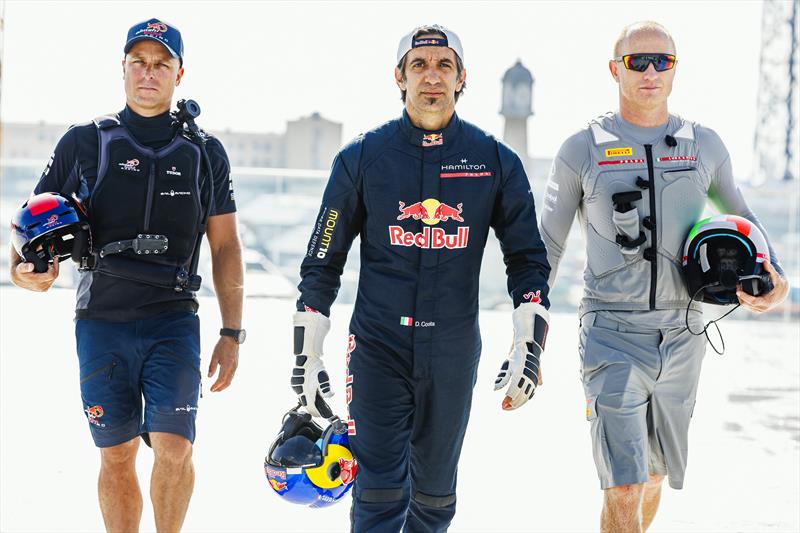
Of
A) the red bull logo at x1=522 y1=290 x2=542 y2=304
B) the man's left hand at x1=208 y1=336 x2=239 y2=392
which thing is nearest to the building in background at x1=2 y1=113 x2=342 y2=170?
the man's left hand at x1=208 y1=336 x2=239 y2=392

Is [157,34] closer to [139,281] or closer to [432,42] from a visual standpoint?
[139,281]

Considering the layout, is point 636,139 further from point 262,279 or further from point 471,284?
point 262,279

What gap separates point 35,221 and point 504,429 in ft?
14.6

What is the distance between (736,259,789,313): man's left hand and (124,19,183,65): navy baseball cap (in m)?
2.46

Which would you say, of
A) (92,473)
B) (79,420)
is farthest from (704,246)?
(79,420)

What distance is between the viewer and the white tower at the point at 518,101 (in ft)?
125

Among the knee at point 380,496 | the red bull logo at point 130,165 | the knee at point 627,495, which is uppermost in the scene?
the red bull logo at point 130,165

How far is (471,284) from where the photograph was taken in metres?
4.03

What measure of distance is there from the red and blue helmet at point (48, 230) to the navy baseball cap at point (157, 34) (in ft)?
2.38

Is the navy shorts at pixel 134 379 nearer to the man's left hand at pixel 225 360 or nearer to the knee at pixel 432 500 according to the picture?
the man's left hand at pixel 225 360

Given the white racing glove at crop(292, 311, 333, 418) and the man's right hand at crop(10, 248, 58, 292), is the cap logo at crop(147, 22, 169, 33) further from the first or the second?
the white racing glove at crop(292, 311, 333, 418)

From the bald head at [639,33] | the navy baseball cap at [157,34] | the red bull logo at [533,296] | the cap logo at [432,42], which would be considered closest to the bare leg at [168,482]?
the red bull logo at [533,296]

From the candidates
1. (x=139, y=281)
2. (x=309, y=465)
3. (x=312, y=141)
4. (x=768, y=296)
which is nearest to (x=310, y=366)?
(x=309, y=465)

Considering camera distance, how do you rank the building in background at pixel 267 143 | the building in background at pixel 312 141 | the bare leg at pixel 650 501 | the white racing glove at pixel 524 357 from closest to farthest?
the white racing glove at pixel 524 357
the bare leg at pixel 650 501
the building in background at pixel 312 141
the building in background at pixel 267 143
